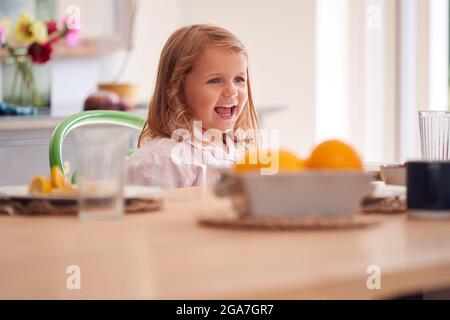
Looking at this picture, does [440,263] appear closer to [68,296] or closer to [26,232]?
[68,296]

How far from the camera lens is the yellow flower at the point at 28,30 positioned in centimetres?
350

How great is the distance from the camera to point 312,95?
4520mm

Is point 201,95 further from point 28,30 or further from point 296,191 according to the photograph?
point 28,30

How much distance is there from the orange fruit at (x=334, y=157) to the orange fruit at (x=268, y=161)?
2 centimetres

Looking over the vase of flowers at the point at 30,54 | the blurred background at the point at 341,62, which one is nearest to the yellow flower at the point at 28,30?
the vase of flowers at the point at 30,54

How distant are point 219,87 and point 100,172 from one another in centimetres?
116

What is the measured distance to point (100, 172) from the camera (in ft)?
3.83

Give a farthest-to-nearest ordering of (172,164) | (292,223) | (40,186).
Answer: (172,164)
(40,186)
(292,223)

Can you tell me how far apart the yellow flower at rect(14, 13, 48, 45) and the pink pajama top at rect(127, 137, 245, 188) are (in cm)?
144

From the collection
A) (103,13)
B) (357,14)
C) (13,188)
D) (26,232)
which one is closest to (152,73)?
(103,13)

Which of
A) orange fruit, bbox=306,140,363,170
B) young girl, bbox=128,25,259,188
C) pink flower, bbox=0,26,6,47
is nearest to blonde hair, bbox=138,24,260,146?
young girl, bbox=128,25,259,188

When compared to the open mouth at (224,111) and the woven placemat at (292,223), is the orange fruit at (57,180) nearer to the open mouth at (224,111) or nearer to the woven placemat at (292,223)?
the woven placemat at (292,223)

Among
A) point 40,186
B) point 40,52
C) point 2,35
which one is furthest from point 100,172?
point 2,35
